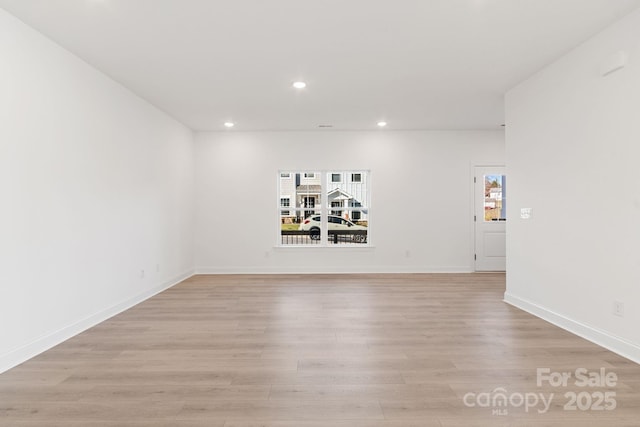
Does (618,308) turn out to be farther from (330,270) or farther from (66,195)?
(66,195)

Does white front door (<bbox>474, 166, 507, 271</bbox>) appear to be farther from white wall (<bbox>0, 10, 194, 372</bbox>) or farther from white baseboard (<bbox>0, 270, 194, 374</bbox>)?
white baseboard (<bbox>0, 270, 194, 374</bbox>)

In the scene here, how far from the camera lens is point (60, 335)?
322 cm

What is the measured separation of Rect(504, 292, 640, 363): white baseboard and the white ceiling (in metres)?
2.65

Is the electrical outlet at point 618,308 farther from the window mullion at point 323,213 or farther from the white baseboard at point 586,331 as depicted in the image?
the window mullion at point 323,213

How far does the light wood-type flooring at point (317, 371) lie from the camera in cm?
205

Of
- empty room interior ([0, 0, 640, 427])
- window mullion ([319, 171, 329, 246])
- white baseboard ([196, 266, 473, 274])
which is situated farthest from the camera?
window mullion ([319, 171, 329, 246])

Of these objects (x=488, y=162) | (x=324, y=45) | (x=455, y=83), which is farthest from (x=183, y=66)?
(x=488, y=162)

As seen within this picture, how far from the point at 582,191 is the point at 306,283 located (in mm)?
3942

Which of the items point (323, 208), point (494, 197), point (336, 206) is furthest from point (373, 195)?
point (494, 197)

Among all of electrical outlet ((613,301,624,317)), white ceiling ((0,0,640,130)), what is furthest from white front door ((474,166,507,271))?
electrical outlet ((613,301,624,317))

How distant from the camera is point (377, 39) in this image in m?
3.20

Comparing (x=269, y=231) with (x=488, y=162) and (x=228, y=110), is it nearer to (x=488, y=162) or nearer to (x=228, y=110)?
(x=228, y=110)

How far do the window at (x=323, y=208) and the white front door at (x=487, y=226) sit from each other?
2132 mm

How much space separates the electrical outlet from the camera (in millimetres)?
2928
